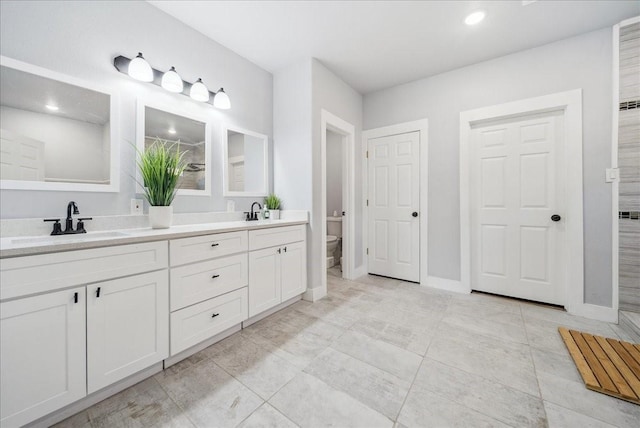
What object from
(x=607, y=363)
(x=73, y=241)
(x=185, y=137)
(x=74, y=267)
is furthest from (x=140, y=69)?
(x=607, y=363)

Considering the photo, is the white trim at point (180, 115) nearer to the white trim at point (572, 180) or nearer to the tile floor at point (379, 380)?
the tile floor at point (379, 380)

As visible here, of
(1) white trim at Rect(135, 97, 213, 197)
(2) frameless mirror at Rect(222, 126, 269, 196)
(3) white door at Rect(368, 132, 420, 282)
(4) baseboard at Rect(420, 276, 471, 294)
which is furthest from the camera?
(3) white door at Rect(368, 132, 420, 282)

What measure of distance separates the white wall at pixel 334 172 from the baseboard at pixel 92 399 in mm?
3541

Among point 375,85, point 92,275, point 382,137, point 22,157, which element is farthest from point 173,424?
point 375,85

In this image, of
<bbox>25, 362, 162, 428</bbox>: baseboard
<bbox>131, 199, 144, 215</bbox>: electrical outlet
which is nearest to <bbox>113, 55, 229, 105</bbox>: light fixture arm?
<bbox>131, 199, 144, 215</bbox>: electrical outlet

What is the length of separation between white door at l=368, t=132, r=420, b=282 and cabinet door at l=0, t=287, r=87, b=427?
10.1 feet

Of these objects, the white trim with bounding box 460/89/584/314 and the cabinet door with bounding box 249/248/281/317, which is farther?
the white trim with bounding box 460/89/584/314

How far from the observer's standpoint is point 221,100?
90.2 inches

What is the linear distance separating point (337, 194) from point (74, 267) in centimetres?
384

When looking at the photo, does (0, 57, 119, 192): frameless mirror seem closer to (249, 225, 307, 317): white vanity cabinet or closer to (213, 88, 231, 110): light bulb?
(213, 88, 231, 110): light bulb

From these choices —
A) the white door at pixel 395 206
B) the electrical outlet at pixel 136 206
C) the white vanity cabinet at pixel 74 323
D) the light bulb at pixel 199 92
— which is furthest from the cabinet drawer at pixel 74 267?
the white door at pixel 395 206

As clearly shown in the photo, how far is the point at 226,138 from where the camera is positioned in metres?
2.40

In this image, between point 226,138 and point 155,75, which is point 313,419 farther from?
point 155,75

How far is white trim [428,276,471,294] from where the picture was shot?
2809mm
